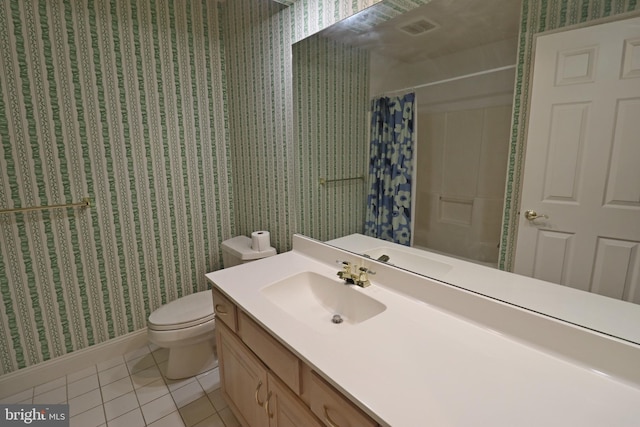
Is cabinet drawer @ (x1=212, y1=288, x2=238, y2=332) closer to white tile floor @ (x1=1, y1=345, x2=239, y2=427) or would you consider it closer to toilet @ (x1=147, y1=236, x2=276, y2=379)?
toilet @ (x1=147, y1=236, x2=276, y2=379)

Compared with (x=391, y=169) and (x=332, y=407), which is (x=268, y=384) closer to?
(x=332, y=407)

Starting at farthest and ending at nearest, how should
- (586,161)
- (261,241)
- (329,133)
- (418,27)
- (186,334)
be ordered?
(261,241) < (186,334) < (329,133) < (418,27) < (586,161)

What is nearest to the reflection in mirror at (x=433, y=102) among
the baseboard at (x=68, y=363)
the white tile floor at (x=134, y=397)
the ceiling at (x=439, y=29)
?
the ceiling at (x=439, y=29)

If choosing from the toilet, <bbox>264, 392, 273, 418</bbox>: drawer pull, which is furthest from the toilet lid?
<bbox>264, 392, 273, 418</bbox>: drawer pull

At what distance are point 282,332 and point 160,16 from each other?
6.87 feet

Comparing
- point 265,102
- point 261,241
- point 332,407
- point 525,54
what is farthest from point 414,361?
point 265,102

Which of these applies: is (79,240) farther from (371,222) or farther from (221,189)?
(371,222)

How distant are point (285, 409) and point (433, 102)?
1.19m

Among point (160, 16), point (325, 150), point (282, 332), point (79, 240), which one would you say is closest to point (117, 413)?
point (79, 240)

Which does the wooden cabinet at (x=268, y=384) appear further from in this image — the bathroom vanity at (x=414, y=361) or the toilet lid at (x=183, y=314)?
the toilet lid at (x=183, y=314)

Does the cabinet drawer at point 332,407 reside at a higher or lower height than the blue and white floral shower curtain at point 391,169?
lower

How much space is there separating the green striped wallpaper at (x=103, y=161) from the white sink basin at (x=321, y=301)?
1.20 metres

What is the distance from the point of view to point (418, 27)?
1146 millimetres

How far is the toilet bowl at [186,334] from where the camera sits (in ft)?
5.53
